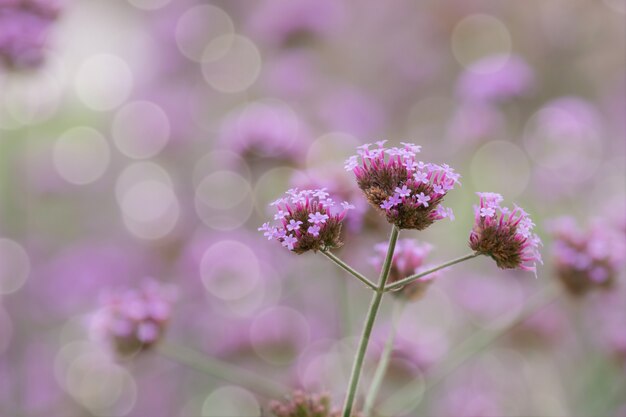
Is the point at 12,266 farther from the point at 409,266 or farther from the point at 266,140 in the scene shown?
the point at 409,266

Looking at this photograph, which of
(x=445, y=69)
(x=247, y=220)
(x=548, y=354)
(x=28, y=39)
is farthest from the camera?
(x=445, y=69)

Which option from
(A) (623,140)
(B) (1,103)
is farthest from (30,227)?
(A) (623,140)

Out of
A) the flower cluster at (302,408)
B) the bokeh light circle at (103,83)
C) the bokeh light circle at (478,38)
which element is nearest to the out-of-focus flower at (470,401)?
the flower cluster at (302,408)

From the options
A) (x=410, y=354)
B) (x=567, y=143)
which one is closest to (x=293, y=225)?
(x=410, y=354)

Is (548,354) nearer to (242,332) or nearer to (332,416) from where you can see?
(242,332)

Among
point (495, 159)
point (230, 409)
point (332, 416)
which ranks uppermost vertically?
point (495, 159)
